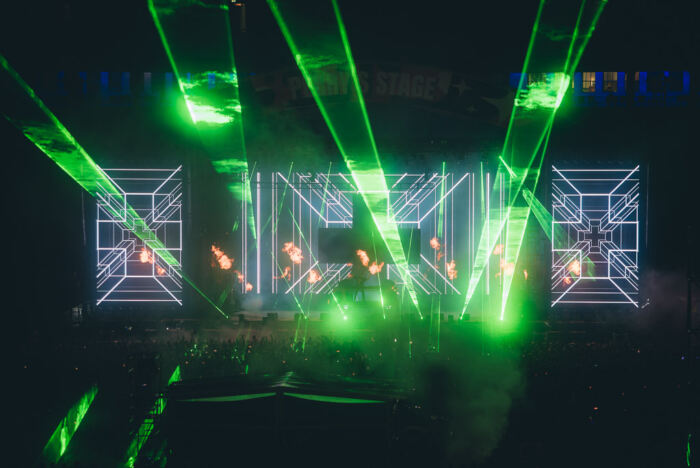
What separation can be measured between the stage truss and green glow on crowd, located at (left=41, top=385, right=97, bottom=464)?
28.9 feet

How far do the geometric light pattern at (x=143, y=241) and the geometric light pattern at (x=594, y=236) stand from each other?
37.3 feet

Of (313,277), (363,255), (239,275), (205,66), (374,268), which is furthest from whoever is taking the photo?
(313,277)

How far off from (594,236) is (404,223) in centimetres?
584

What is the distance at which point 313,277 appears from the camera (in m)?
17.5

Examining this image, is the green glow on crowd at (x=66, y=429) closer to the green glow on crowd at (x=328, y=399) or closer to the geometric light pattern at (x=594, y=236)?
the green glow on crowd at (x=328, y=399)

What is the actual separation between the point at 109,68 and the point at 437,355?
1065 cm

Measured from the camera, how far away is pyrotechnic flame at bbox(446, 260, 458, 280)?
17.4m

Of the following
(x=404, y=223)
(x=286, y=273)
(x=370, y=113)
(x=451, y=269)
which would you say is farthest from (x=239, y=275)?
(x=451, y=269)

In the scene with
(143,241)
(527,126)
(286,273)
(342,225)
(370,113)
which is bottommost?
(286,273)

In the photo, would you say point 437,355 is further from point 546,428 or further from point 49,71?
point 49,71

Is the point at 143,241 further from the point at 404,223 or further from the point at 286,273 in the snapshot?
the point at 404,223

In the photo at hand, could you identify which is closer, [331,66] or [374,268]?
[331,66]

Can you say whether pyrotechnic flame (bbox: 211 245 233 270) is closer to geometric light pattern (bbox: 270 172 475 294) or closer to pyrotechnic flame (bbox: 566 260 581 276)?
geometric light pattern (bbox: 270 172 475 294)

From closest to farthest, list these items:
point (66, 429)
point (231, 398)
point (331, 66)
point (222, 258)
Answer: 1. point (231, 398)
2. point (66, 429)
3. point (331, 66)
4. point (222, 258)
